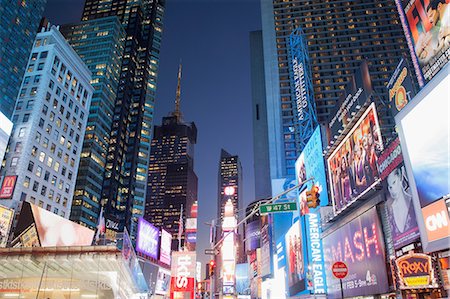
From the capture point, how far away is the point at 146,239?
130ft

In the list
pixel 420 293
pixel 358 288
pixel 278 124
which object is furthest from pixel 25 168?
pixel 420 293

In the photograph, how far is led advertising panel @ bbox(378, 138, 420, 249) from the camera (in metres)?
21.9

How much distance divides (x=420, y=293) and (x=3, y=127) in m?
77.9

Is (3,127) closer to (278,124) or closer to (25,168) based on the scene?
(25,168)

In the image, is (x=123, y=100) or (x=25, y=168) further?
(x=123, y=100)

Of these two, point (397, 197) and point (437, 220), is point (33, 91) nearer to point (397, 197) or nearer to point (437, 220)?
point (397, 197)

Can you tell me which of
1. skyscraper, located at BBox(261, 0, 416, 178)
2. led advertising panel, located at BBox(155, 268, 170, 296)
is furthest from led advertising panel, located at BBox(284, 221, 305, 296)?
skyscraper, located at BBox(261, 0, 416, 178)

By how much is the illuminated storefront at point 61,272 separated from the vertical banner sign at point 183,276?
16.4ft

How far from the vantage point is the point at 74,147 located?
358 feet

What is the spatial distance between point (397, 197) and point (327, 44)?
132 m

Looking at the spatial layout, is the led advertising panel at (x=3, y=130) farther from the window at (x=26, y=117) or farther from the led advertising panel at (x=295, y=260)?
the led advertising panel at (x=295, y=260)

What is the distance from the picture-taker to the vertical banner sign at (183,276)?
2445 cm

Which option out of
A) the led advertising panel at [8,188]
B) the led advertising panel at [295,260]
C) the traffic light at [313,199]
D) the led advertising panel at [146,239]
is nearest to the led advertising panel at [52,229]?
the led advertising panel at [146,239]

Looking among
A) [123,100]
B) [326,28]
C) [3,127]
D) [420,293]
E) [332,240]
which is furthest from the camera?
[123,100]
